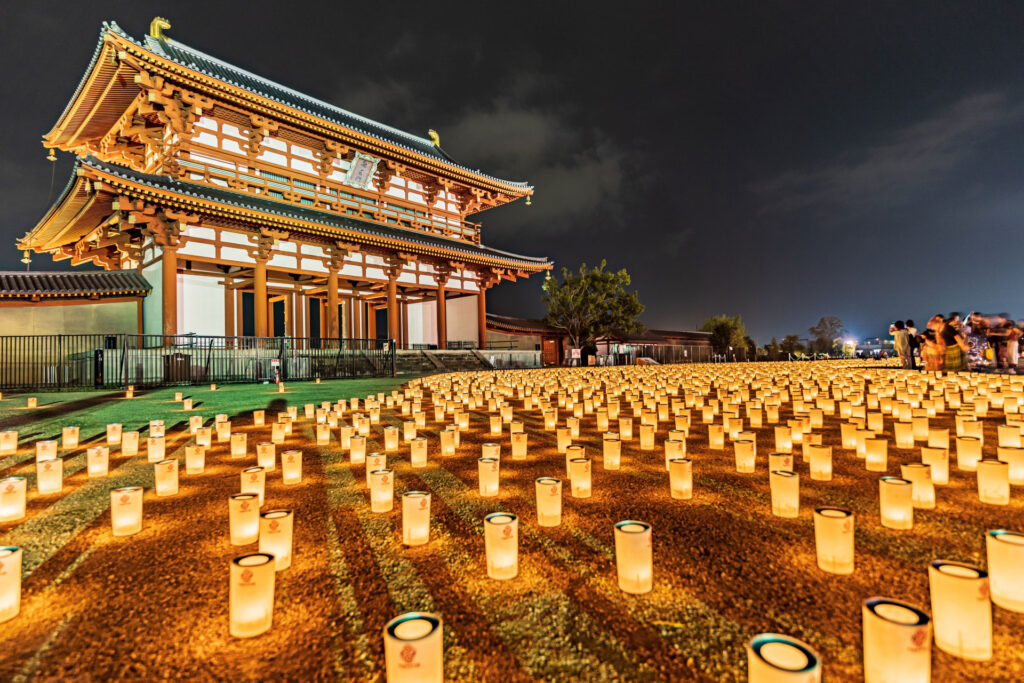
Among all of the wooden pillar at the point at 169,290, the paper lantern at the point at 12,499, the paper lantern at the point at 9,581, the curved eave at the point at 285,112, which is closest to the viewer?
the paper lantern at the point at 9,581

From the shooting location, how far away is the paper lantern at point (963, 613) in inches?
45.0

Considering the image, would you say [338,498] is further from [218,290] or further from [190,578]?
[218,290]

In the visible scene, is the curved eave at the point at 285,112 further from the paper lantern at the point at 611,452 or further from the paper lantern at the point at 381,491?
the paper lantern at the point at 611,452

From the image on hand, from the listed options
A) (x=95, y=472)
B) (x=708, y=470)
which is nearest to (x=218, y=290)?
(x=95, y=472)

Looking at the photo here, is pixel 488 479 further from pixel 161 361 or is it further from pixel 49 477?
pixel 161 361

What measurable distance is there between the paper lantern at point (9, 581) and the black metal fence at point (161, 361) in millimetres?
9866

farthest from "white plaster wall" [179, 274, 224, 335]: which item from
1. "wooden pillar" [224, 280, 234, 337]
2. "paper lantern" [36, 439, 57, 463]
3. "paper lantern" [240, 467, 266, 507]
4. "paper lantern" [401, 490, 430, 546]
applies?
"paper lantern" [401, 490, 430, 546]

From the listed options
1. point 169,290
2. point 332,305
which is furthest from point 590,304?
point 169,290

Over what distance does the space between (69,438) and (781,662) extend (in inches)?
218

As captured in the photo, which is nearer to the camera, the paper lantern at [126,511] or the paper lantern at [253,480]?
the paper lantern at [126,511]

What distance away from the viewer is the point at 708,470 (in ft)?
10.0

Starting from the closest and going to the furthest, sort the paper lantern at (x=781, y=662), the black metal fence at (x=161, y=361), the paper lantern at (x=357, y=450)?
the paper lantern at (x=781, y=662) → the paper lantern at (x=357, y=450) → the black metal fence at (x=161, y=361)

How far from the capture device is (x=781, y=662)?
38.0 inches

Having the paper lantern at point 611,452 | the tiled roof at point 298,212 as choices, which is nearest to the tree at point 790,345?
the tiled roof at point 298,212
